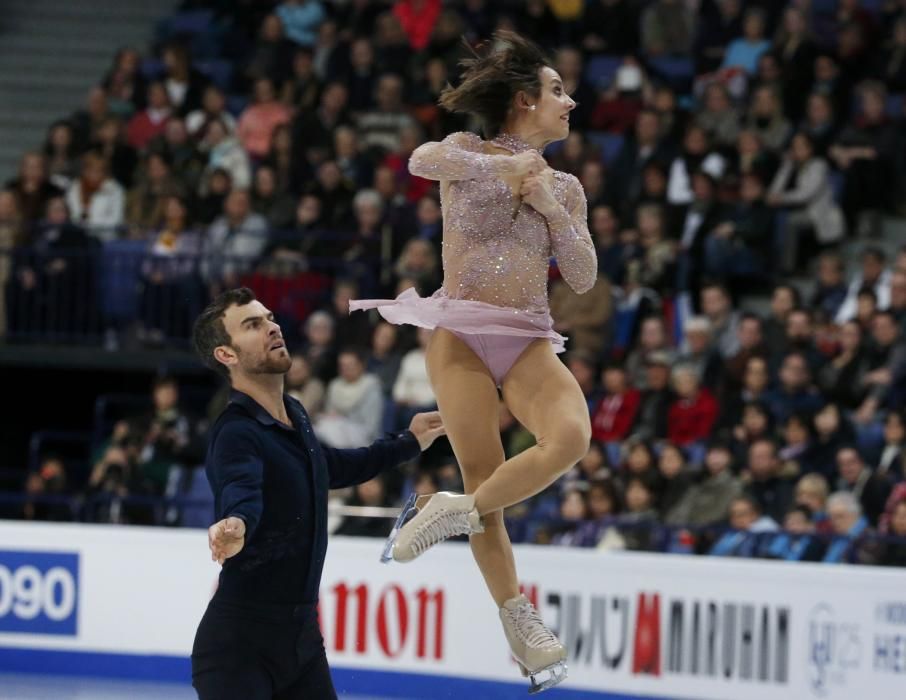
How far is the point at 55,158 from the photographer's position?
47.8 ft

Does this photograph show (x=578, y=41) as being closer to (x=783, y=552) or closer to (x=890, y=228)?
(x=890, y=228)

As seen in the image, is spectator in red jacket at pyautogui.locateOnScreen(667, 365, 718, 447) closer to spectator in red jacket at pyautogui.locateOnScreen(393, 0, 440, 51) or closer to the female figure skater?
spectator in red jacket at pyautogui.locateOnScreen(393, 0, 440, 51)

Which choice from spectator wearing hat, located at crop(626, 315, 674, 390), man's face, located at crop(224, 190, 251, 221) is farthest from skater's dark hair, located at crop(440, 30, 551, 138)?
man's face, located at crop(224, 190, 251, 221)

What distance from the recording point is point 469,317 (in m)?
5.42

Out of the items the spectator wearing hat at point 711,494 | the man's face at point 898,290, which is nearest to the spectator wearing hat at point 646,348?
the spectator wearing hat at point 711,494

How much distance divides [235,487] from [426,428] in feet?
3.13

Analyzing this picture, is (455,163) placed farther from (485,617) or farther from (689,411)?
(689,411)

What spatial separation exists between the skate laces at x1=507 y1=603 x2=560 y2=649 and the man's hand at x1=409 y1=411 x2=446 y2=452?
617mm

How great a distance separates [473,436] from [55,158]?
982 cm

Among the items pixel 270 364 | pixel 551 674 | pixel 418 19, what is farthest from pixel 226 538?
pixel 418 19

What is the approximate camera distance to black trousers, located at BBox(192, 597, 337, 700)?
5.07m

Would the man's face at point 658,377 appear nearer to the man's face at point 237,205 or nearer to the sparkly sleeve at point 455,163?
the man's face at point 237,205

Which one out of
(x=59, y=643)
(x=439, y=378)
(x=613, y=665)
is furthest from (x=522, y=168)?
(x=59, y=643)

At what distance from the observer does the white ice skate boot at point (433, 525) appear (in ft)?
17.4
